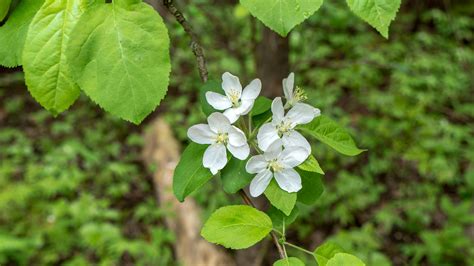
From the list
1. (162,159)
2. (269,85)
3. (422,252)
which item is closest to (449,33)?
(422,252)

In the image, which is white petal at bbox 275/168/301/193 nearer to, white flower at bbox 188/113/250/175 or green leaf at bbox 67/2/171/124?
white flower at bbox 188/113/250/175

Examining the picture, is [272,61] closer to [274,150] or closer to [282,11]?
[274,150]

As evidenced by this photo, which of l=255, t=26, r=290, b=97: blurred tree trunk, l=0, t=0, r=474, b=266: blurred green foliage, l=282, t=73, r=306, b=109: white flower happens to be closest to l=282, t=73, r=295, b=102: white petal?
l=282, t=73, r=306, b=109: white flower

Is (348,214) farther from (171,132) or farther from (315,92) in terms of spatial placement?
(171,132)

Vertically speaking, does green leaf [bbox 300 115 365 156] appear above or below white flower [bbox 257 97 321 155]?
below

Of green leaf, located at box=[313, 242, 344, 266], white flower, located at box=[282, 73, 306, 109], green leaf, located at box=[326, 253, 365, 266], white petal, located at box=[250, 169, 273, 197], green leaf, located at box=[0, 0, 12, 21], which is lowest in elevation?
green leaf, located at box=[313, 242, 344, 266]

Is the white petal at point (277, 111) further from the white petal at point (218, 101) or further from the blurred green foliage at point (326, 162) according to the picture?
the blurred green foliage at point (326, 162)
